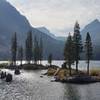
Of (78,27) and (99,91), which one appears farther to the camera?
(78,27)

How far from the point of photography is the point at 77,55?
5719 inches

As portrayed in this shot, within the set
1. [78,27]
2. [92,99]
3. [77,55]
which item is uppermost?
[78,27]

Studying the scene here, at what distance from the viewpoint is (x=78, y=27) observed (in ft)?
496

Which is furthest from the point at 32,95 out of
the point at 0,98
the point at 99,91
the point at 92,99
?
the point at 99,91

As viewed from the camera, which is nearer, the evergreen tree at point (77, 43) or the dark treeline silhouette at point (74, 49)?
the dark treeline silhouette at point (74, 49)

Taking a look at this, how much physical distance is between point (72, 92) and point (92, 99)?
601 inches

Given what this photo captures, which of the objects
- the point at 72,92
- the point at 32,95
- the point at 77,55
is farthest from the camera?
the point at 77,55

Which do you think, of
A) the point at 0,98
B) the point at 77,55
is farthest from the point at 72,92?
the point at 77,55

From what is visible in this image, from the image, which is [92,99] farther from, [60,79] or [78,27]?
Answer: [78,27]

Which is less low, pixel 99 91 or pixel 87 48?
pixel 87 48

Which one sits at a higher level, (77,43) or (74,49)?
(77,43)

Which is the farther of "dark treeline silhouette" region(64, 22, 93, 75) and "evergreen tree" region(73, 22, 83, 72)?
"evergreen tree" region(73, 22, 83, 72)

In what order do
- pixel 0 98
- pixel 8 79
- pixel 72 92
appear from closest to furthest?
pixel 0 98 < pixel 72 92 < pixel 8 79

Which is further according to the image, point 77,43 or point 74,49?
point 77,43
